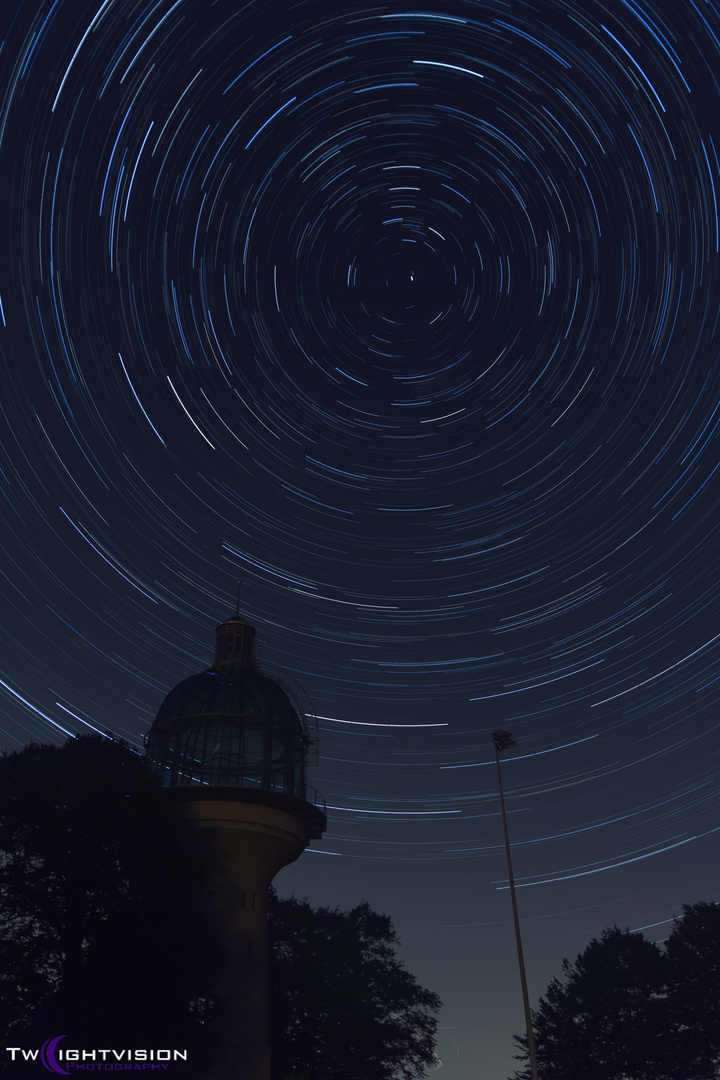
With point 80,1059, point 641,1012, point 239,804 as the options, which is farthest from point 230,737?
point 641,1012

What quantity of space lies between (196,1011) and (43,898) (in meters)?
6.30

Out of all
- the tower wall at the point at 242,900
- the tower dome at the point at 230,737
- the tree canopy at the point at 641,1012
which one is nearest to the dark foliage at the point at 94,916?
the tower wall at the point at 242,900

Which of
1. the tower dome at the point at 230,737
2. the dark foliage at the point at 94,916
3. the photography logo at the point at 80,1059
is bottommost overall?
the photography logo at the point at 80,1059

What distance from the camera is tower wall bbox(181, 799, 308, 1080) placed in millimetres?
27141

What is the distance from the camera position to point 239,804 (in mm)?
29344

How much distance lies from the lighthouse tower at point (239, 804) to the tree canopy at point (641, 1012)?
65.8ft

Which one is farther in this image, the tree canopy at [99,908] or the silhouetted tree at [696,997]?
the silhouetted tree at [696,997]

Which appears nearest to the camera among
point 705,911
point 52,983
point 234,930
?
point 52,983

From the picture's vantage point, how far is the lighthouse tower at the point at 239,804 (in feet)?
90.7

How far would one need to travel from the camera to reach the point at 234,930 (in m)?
28.5

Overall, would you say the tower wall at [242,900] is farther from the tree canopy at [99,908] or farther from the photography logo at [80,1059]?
the photography logo at [80,1059]

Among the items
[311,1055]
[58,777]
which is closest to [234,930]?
[58,777]

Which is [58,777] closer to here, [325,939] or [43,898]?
[43,898]

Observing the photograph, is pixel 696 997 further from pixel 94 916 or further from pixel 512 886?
pixel 94 916
